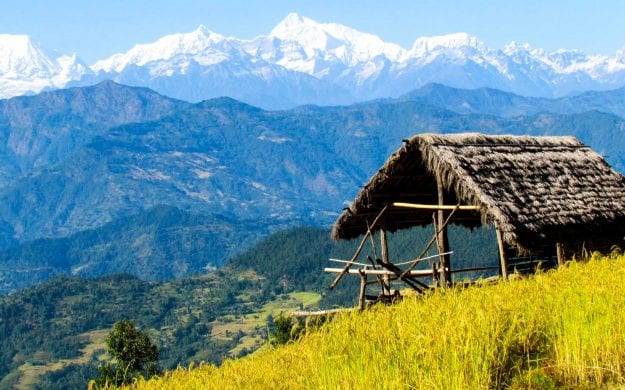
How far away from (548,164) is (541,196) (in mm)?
2055

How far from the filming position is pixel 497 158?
58.3 ft

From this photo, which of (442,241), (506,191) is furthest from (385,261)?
(506,191)

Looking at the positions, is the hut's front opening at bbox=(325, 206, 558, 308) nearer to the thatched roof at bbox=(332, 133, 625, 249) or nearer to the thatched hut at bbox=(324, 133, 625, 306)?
the thatched hut at bbox=(324, 133, 625, 306)

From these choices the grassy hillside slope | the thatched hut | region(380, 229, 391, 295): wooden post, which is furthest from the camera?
region(380, 229, 391, 295): wooden post

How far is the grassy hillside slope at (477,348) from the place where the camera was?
4.45 m

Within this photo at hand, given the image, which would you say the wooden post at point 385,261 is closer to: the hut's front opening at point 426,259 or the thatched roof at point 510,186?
the hut's front opening at point 426,259

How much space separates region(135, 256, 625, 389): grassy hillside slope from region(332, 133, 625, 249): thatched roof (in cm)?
957

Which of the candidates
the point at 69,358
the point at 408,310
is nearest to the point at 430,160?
the point at 408,310

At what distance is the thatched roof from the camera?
15938 mm

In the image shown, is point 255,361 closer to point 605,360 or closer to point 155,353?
point 605,360

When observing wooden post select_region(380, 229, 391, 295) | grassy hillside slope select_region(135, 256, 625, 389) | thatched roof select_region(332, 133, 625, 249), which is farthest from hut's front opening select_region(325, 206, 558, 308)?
grassy hillside slope select_region(135, 256, 625, 389)

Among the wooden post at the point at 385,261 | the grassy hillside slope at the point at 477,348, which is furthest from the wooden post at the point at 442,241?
the grassy hillside slope at the point at 477,348

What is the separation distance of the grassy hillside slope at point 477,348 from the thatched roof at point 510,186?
9567 mm

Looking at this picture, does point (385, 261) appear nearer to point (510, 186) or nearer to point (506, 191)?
point (510, 186)
